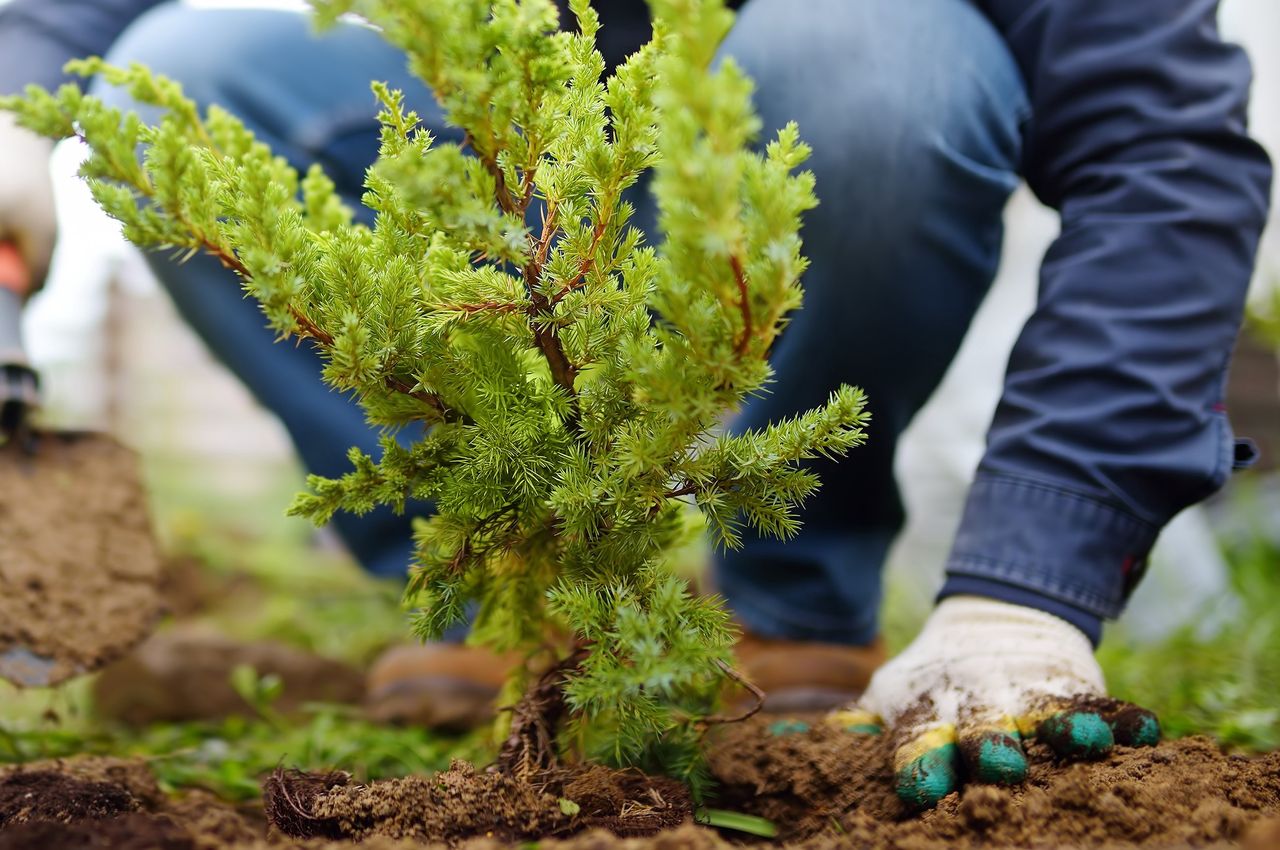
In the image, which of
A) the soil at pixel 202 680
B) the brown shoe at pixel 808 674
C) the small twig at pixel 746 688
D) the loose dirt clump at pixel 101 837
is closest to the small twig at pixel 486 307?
the small twig at pixel 746 688

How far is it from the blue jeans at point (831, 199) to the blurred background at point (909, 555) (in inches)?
21.0

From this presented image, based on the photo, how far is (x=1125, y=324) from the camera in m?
1.49

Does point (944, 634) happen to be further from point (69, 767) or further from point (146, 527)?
point (146, 527)

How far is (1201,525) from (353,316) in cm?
329

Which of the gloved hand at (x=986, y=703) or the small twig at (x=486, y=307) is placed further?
the gloved hand at (x=986, y=703)

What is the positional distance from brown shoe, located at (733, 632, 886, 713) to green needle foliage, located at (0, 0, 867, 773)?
911mm

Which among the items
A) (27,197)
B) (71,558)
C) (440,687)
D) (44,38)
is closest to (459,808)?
(71,558)

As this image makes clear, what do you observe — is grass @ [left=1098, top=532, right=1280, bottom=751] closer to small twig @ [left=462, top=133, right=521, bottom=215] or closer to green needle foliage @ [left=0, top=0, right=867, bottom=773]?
green needle foliage @ [left=0, top=0, right=867, bottom=773]

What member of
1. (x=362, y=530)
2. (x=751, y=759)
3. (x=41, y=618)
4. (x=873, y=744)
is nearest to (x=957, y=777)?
(x=873, y=744)

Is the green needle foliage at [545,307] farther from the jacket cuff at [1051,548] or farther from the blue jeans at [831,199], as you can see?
the blue jeans at [831,199]

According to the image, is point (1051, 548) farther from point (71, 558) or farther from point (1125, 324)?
point (71, 558)

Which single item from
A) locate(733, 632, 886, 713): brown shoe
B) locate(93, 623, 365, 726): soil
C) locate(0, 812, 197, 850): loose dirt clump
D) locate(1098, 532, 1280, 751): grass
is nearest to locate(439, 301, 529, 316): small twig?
locate(0, 812, 197, 850): loose dirt clump

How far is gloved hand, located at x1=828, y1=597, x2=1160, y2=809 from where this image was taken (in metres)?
1.15

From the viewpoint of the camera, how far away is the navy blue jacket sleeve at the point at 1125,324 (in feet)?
4.75
